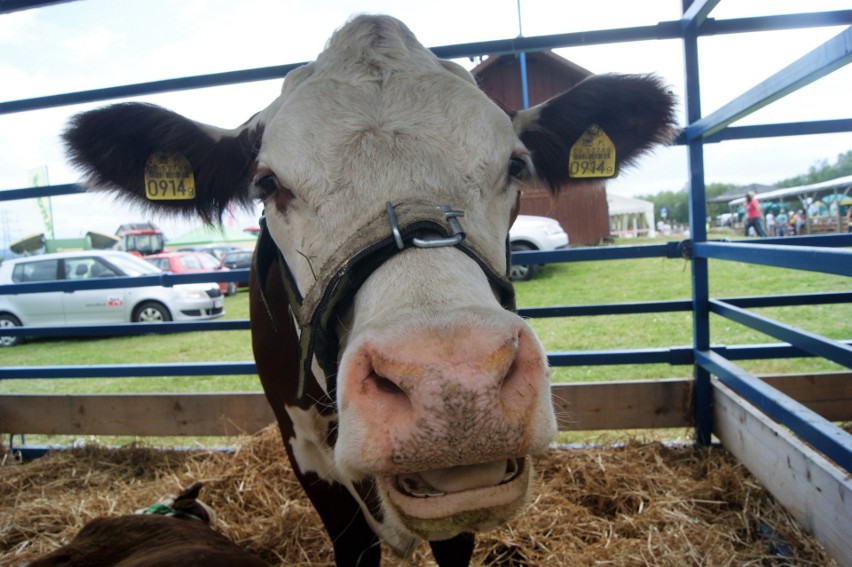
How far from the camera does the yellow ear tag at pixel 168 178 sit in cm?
228

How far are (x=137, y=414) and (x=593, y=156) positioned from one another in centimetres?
339

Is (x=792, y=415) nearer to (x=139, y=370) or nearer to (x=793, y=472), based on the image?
(x=793, y=472)

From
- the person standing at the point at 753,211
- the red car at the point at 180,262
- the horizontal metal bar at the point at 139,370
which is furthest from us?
the red car at the point at 180,262

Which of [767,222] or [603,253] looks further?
[767,222]

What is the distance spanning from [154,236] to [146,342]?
1995 centimetres

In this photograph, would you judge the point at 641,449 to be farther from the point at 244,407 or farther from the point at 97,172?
the point at 97,172

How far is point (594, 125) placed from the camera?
2.48 meters

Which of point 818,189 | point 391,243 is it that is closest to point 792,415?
point 391,243

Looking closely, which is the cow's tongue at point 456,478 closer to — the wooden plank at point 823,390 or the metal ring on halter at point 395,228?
the metal ring on halter at point 395,228

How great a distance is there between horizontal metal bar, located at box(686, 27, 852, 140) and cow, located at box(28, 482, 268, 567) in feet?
7.77

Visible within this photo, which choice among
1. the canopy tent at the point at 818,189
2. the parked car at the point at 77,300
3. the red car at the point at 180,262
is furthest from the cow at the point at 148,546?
the red car at the point at 180,262

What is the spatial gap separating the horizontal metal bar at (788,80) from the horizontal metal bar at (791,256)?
1.76ft

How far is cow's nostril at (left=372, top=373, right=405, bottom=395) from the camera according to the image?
41.3 inches

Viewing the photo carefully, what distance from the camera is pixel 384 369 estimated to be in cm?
101
